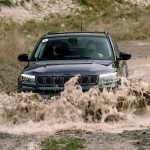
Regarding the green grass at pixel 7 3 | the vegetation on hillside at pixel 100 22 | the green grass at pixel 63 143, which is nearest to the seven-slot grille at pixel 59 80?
the green grass at pixel 63 143

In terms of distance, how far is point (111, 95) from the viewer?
713 cm

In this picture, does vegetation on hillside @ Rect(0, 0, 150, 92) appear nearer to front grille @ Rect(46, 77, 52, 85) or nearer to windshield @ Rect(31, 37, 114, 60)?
windshield @ Rect(31, 37, 114, 60)

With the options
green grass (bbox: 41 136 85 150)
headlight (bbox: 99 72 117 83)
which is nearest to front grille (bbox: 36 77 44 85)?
headlight (bbox: 99 72 117 83)

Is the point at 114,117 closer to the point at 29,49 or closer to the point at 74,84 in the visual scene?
the point at 74,84

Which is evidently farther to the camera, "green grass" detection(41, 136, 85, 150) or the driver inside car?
the driver inside car

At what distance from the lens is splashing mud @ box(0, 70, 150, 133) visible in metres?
6.88

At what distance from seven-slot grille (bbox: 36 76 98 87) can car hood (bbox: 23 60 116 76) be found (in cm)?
6

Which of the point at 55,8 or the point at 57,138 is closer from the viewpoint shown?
the point at 57,138

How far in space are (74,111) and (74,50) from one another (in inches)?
75.6

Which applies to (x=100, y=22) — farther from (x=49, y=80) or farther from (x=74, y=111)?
(x=74, y=111)

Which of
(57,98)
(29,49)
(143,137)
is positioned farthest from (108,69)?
(29,49)

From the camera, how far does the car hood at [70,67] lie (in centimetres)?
714

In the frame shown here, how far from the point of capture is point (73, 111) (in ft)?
23.2

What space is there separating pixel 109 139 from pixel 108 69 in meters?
1.69
